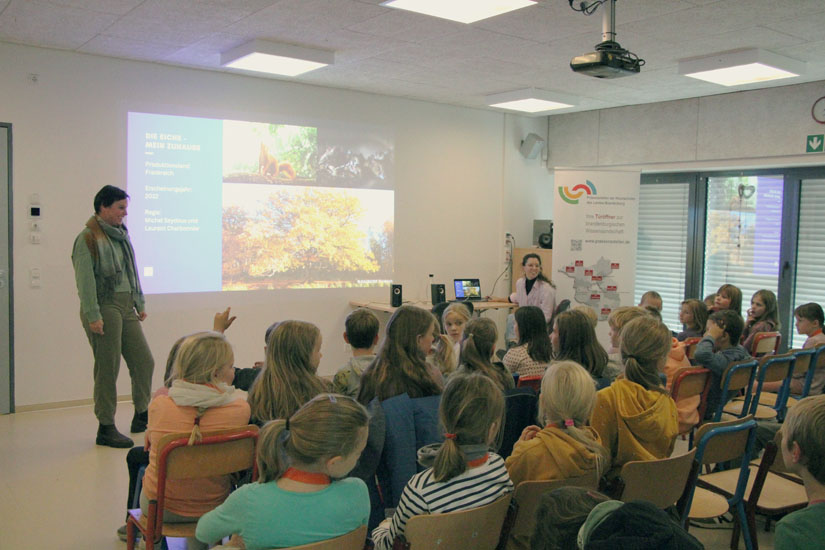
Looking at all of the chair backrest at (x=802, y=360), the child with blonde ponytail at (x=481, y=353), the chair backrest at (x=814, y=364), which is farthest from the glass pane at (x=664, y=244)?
the child with blonde ponytail at (x=481, y=353)

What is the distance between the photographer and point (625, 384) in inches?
111

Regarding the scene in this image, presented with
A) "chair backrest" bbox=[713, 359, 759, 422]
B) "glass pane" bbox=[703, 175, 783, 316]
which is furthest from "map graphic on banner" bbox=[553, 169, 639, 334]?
"chair backrest" bbox=[713, 359, 759, 422]

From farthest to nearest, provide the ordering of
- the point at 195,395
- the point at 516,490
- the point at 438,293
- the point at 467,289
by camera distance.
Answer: the point at 467,289 → the point at 438,293 → the point at 195,395 → the point at 516,490

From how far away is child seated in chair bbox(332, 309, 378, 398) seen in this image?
3.13 m

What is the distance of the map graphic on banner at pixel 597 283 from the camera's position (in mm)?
7977

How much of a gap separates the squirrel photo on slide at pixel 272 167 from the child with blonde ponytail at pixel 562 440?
5.11 meters

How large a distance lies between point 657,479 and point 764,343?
3089 millimetres

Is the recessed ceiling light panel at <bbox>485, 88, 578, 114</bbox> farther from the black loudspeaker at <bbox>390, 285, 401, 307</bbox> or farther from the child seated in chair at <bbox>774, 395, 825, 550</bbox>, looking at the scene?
the child seated in chair at <bbox>774, 395, 825, 550</bbox>

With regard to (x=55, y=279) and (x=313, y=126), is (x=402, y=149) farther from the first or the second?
(x=55, y=279)

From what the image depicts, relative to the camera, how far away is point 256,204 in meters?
6.91

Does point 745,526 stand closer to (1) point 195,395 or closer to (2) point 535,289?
(1) point 195,395

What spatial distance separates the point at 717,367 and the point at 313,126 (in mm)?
4732

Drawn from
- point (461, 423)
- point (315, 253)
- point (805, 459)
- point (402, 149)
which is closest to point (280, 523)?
point (461, 423)

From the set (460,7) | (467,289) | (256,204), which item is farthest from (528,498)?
(467,289)
